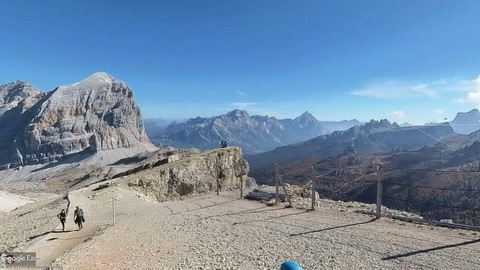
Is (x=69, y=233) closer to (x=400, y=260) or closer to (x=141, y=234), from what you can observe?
(x=141, y=234)

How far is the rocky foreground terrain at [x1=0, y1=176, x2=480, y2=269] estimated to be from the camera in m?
13.3

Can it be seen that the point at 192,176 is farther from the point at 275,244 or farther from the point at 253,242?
the point at 275,244

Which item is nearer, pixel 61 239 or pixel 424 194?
pixel 61 239

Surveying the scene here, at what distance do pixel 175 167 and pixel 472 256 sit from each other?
121 ft

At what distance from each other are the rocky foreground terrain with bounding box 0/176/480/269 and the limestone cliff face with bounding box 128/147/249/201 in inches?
658

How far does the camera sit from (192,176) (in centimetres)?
4538

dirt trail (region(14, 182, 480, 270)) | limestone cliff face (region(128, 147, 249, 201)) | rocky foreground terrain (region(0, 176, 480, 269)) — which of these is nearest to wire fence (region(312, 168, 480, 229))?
limestone cliff face (region(128, 147, 249, 201))

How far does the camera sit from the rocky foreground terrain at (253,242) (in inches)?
524

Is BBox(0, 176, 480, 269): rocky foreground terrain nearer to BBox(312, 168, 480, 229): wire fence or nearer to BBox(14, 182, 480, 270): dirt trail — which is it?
BBox(14, 182, 480, 270): dirt trail

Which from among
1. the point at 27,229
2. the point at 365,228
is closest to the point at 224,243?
the point at 365,228

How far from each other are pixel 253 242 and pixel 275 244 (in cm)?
117

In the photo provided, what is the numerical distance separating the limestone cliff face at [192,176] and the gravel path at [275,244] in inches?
718

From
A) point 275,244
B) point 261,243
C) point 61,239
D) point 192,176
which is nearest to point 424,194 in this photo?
point 192,176

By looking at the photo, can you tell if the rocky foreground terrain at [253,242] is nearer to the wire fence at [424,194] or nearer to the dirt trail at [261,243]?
the dirt trail at [261,243]
